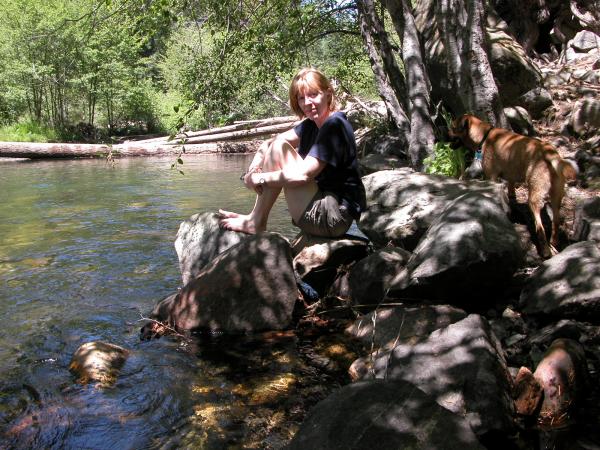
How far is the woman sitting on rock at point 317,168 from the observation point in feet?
15.0

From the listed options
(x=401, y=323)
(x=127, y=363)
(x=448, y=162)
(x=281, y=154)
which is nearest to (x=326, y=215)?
(x=281, y=154)

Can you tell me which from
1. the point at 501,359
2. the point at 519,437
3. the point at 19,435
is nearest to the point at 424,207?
the point at 501,359

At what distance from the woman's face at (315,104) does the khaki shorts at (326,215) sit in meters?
0.67

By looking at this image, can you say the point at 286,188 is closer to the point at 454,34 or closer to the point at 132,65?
the point at 454,34

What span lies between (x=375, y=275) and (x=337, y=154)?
3.47 feet

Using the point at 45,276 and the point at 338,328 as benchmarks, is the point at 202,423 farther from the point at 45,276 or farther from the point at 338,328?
the point at 45,276

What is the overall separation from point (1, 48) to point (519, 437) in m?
29.7

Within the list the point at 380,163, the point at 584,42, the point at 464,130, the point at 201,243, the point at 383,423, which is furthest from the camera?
the point at 584,42

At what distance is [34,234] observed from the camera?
8.10 m

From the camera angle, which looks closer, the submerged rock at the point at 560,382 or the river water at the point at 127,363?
the submerged rock at the point at 560,382

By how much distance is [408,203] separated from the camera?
5281mm

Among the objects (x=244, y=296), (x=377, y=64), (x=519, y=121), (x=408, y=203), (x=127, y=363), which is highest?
(x=377, y=64)

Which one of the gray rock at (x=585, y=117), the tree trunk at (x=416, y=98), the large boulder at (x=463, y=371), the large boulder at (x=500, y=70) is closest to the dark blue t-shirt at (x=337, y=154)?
the large boulder at (x=463, y=371)

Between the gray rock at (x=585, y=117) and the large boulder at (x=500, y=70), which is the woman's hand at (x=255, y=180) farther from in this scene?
the gray rock at (x=585, y=117)
